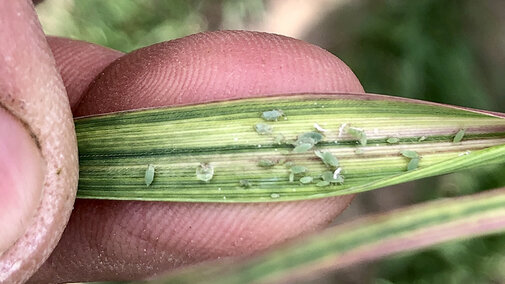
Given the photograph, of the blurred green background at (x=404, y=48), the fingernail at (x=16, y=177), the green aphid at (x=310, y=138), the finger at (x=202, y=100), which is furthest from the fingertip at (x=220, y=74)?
the blurred green background at (x=404, y=48)

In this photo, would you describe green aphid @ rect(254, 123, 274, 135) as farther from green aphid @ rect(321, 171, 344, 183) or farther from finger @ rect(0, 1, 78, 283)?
finger @ rect(0, 1, 78, 283)

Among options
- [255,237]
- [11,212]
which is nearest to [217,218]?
[255,237]

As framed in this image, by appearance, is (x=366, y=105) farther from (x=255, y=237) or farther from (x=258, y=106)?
(x=255, y=237)

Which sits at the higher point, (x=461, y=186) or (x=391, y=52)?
(x=391, y=52)

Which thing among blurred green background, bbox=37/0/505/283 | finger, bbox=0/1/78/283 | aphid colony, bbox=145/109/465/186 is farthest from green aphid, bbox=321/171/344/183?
blurred green background, bbox=37/0/505/283

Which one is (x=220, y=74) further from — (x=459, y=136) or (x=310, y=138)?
(x=459, y=136)

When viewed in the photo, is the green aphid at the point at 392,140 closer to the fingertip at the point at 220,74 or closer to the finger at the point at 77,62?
the fingertip at the point at 220,74
